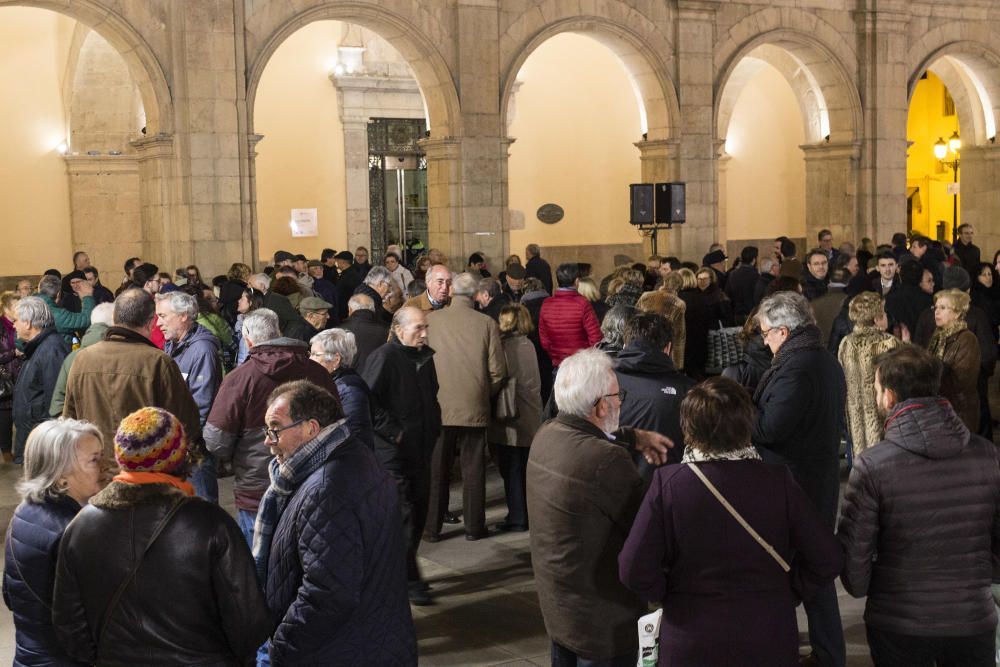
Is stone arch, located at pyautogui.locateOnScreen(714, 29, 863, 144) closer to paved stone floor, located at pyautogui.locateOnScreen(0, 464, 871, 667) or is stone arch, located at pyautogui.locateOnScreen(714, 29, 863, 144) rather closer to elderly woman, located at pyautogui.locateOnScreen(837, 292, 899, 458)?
elderly woman, located at pyautogui.locateOnScreen(837, 292, 899, 458)

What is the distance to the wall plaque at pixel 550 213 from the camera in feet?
72.5

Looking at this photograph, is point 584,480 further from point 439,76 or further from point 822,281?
point 439,76

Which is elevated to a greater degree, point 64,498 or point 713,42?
point 713,42

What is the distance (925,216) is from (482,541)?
79.2ft

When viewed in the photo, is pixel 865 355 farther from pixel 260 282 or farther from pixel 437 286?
pixel 260 282

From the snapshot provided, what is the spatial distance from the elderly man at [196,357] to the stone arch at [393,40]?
914 cm

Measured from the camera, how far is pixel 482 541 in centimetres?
810

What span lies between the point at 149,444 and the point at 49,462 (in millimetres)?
563

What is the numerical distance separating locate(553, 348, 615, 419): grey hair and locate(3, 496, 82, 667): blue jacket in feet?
5.38

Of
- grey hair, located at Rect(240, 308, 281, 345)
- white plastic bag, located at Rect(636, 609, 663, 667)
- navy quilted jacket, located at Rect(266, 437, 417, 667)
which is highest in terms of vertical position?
grey hair, located at Rect(240, 308, 281, 345)

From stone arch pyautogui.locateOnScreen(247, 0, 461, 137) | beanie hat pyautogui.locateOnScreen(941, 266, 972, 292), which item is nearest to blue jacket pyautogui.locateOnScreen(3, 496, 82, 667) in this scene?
beanie hat pyautogui.locateOnScreen(941, 266, 972, 292)

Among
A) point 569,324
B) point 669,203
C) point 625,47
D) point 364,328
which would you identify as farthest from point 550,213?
point 364,328

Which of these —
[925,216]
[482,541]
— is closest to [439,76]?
[482,541]

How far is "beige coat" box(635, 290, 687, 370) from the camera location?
766 centimetres
